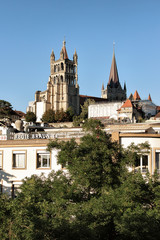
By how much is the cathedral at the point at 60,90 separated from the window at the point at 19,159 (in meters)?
130

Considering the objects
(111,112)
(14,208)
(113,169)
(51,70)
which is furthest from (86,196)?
(51,70)

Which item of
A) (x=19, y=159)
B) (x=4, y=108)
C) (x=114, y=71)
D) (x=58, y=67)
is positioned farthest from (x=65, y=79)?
(x=19, y=159)

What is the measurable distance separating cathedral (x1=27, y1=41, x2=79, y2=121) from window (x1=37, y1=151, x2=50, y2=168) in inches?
5146

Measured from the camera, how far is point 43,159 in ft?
66.6

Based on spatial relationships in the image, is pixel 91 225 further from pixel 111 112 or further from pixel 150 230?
pixel 111 112

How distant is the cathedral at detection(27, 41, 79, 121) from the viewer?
155 meters

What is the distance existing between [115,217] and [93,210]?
1.00m

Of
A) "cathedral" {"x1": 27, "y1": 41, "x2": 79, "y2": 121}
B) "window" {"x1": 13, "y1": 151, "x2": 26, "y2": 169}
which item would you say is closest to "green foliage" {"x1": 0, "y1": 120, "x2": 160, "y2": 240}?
"window" {"x1": 13, "y1": 151, "x2": 26, "y2": 169}

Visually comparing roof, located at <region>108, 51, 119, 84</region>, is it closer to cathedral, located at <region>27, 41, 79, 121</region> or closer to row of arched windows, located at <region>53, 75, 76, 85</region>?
cathedral, located at <region>27, 41, 79, 121</region>

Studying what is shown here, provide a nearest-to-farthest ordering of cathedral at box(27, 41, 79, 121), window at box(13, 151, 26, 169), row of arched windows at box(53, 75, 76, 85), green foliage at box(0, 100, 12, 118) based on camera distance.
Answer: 1. window at box(13, 151, 26, 169)
2. green foliage at box(0, 100, 12, 118)
3. cathedral at box(27, 41, 79, 121)
4. row of arched windows at box(53, 75, 76, 85)

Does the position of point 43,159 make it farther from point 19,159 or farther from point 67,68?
point 67,68

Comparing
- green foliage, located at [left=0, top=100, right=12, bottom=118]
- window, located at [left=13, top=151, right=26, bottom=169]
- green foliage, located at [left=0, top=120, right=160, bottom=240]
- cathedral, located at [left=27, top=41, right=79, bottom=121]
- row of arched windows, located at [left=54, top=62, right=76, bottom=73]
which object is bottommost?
green foliage, located at [left=0, top=120, right=160, bottom=240]

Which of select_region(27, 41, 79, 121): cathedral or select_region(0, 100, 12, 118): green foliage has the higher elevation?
select_region(27, 41, 79, 121): cathedral

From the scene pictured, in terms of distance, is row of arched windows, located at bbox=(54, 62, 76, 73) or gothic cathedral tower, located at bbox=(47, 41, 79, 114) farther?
row of arched windows, located at bbox=(54, 62, 76, 73)
